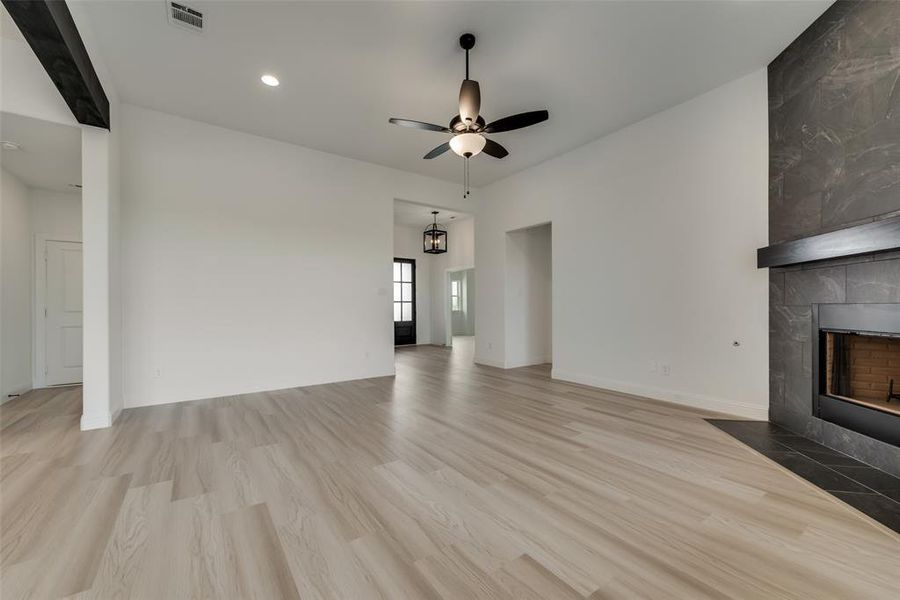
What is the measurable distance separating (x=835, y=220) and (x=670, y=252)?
139 cm

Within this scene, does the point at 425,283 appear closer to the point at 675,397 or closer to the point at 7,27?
the point at 675,397

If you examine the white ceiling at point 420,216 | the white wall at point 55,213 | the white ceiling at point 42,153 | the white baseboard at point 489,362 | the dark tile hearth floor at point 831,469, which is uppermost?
the white ceiling at point 420,216

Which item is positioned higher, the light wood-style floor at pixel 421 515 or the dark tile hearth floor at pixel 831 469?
the dark tile hearth floor at pixel 831 469

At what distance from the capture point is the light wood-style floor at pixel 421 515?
1436 mm

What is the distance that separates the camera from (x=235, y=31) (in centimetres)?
284

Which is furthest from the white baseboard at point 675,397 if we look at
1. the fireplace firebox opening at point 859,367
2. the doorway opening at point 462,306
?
the doorway opening at point 462,306

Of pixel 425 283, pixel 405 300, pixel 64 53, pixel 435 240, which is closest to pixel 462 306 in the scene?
pixel 425 283

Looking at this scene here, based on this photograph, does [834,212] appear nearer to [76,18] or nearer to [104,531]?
[104,531]

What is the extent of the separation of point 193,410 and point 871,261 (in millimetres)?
6117

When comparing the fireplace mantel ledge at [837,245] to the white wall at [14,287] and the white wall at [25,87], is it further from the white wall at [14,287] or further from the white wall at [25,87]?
the white wall at [14,287]

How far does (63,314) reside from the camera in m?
4.87

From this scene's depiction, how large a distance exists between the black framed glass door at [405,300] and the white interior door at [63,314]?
20.0 feet

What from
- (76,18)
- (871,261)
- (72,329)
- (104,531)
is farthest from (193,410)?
(871,261)

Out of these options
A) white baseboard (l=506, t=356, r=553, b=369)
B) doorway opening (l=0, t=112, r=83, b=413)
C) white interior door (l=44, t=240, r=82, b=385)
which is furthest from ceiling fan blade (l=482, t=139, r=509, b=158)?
white interior door (l=44, t=240, r=82, b=385)
